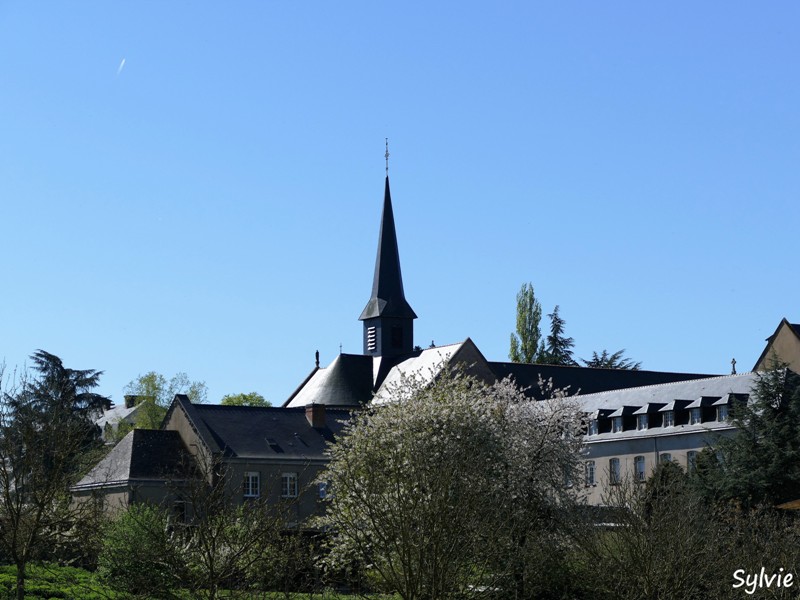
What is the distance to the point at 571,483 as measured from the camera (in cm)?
3722

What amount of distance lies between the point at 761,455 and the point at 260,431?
26851 millimetres

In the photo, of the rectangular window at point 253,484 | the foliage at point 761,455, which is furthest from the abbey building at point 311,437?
the foliage at point 761,455

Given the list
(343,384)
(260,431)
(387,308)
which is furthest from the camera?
(387,308)

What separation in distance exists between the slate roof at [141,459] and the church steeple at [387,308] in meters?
25.2

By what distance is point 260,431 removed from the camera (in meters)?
60.9

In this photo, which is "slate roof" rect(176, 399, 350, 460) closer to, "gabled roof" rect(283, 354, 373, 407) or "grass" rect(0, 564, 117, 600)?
"gabled roof" rect(283, 354, 373, 407)

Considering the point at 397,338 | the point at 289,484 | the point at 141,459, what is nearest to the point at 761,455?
the point at 289,484

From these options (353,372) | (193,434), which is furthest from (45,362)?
(353,372)

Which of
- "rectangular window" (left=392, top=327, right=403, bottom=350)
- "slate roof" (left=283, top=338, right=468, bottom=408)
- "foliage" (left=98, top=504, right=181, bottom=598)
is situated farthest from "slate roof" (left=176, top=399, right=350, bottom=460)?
"foliage" (left=98, top=504, right=181, bottom=598)

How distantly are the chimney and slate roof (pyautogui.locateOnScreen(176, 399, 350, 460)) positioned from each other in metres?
0.22

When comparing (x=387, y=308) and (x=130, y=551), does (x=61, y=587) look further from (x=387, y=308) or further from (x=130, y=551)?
(x=387, y=308)

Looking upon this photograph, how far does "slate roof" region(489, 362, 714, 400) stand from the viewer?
271 ft

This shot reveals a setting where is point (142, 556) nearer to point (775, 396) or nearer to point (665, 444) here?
point (775, 396)

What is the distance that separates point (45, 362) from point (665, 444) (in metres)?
35.9
